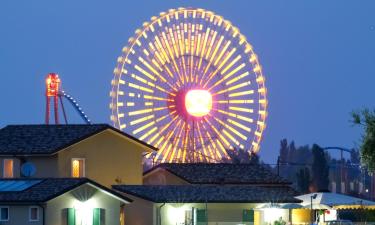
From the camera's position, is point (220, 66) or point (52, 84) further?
point (52, 84)

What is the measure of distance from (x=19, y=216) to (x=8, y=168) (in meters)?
9.64

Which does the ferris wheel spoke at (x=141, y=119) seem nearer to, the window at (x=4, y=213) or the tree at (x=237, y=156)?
the tree at (x=237, y=156)

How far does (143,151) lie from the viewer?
85000 mm

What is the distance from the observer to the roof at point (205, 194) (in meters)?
77.7

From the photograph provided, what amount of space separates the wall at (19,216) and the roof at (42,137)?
8239mm

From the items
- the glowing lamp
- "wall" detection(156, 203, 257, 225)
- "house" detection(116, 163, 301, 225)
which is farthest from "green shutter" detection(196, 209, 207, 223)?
the glowing lamp

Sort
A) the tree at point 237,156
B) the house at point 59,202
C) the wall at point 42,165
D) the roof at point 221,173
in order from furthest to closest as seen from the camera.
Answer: the tree at point 237,156, the roof at point 221,173, the wall at point 42,165, the house at point 59,202

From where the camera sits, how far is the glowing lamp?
→ 94.0 m

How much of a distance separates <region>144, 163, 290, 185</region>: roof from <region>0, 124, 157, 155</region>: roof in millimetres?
5111

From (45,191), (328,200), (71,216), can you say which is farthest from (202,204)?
(45,191)

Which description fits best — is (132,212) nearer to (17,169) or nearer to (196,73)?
(17,169)

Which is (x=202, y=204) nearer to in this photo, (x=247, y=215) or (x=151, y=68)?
(x=247, y=215)

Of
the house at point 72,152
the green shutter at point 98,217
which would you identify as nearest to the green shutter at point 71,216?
the green shutter at point 98,217

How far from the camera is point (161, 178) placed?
297 ft
